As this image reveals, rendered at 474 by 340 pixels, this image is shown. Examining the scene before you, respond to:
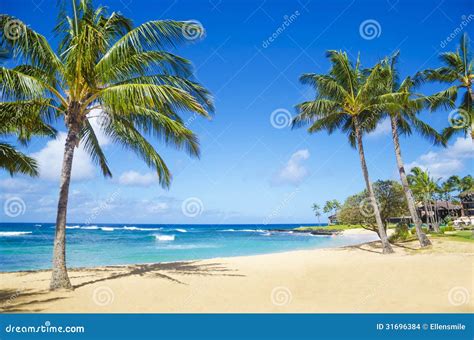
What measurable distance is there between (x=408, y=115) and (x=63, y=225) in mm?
16359

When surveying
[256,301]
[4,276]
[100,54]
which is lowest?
[4,276]


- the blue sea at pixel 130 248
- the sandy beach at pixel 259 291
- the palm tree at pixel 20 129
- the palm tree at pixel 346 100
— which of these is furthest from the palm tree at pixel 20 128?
the palm tree at pixel 346 100

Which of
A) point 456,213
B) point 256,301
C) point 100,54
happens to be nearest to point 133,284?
point 256,301

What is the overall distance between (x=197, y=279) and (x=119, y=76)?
19.3 ft

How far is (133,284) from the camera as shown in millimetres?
8023

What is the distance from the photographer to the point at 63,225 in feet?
24.1

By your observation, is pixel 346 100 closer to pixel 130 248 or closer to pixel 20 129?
pixel 20 129

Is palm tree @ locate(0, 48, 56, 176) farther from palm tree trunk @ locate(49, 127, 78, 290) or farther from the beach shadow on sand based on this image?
the beach shadow on sand

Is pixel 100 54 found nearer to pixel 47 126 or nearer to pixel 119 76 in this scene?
pixel 119 76

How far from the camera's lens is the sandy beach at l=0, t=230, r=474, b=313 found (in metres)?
5.83

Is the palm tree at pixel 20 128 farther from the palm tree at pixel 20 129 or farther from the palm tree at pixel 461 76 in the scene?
the palm tree at pixel 461 76

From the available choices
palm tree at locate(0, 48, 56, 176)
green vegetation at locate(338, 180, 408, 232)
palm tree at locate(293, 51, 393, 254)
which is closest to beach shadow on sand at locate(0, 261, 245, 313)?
palm tree at locate(0, 48, 56, 176)

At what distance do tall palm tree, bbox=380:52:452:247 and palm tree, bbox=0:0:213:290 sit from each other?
447 inches
